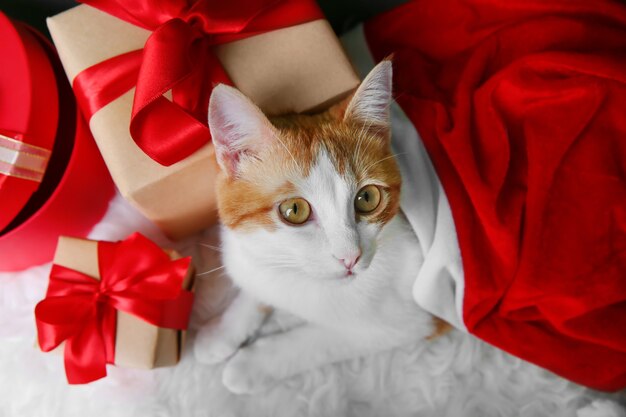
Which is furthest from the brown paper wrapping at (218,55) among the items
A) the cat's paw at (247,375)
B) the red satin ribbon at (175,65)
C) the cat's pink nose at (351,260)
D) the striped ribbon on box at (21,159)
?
the cat's paw at (247,375)

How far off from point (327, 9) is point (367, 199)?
0.67 metres

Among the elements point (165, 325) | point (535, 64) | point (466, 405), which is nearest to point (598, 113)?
point (535, 64)

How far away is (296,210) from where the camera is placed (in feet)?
2.50

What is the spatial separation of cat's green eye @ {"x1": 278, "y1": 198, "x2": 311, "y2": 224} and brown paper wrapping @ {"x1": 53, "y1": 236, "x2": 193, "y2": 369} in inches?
15.3

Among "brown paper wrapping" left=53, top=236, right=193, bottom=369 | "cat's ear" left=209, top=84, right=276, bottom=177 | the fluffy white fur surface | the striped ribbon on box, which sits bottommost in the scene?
the fluffy white fur surface

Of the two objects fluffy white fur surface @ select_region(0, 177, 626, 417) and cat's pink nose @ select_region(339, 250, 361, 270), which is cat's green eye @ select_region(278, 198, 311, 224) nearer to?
cat's pink nose @ select_region(339, 250, 361, 270)

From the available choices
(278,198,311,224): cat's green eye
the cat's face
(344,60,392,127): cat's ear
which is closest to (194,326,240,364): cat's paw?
the cat's face

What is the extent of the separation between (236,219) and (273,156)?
0.12 metres

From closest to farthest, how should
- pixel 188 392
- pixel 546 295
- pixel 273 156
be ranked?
pixel 273 156 < pixel 546 295 < pixel 188 392

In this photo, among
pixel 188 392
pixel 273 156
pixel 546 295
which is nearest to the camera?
pixel 273 156

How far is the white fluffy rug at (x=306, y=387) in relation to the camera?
1029 millimetres

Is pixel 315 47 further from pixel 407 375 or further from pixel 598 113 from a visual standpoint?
pixel 407 375

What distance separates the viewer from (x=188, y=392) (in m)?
1.04

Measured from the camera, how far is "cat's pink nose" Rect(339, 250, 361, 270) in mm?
714
